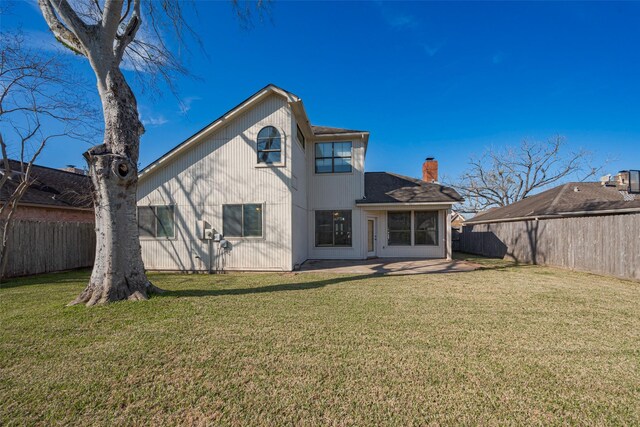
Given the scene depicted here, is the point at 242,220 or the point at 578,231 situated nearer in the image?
the point at 578,231

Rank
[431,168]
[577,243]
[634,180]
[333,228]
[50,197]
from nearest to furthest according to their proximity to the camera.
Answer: [634,180] → [577,243] → [50,197] → [333,228] → [431,168]

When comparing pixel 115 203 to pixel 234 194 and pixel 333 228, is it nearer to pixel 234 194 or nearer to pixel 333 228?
pixel 234 194

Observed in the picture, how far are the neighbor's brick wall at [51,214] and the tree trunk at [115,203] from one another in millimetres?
8080

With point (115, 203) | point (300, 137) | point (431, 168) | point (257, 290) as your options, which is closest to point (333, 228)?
point (300, 137)

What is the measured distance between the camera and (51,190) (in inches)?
523

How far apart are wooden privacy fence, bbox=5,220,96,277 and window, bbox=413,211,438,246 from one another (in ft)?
48.3

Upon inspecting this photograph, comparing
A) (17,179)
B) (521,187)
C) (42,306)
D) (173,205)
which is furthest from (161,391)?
(521,187)

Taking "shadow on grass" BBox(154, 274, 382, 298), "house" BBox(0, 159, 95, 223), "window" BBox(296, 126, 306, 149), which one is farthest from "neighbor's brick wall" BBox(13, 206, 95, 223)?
"window" BBox(296, 126, 306, 149)

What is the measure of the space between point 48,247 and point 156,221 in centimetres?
395

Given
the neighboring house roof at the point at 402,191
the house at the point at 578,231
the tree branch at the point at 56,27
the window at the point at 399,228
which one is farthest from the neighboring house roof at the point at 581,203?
the tree branch at the point at 56,27

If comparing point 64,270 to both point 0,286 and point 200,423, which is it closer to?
point 0,286

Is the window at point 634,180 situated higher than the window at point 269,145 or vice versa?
the window at point 269,145

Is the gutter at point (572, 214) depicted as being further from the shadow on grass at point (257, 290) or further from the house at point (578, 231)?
the shadow on grass at point (257, 290)

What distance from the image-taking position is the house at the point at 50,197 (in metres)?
11.1
